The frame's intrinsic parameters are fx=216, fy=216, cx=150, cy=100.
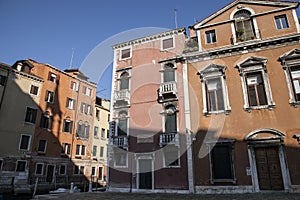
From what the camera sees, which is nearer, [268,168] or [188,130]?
[268,168]

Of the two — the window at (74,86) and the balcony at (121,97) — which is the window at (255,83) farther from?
the window at (74,86)

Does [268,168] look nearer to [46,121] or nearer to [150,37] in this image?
[150,37]

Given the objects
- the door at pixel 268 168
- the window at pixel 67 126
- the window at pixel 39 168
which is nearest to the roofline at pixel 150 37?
the door at pixel 268 168

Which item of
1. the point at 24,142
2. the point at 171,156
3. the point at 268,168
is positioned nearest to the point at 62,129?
the point at 24,142

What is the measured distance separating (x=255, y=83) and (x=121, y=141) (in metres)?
11.3

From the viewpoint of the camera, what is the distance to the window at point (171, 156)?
52.7 ft

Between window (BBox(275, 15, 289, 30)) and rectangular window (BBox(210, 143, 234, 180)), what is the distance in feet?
30.5

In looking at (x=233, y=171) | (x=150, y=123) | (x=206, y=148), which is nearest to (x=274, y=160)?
(x=233, y=171)

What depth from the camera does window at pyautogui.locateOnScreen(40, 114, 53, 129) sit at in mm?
28172

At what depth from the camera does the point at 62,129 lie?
100 feet

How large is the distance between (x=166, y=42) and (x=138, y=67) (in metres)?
3.44

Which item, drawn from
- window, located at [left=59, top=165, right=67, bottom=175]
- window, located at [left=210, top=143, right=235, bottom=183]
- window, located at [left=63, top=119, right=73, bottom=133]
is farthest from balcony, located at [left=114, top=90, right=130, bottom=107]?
window, located at [left=59, top=165, right=67, bottom=175]

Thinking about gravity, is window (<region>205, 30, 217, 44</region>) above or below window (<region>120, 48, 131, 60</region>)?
below

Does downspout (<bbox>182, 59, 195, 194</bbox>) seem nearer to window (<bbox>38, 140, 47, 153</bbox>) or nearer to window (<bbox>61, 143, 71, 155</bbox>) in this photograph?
window (<bbox>38, 140, 47, 153</bbox>)
